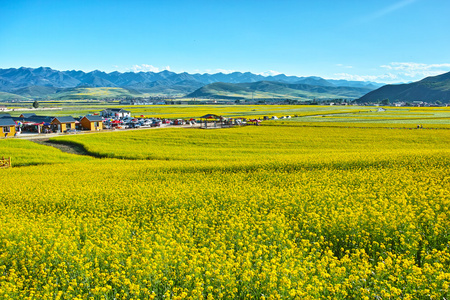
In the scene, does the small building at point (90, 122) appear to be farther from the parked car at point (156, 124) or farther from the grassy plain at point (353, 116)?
the grassy plain at point (353, 116)

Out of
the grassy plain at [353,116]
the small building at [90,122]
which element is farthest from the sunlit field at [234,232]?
the small building at [90,122]

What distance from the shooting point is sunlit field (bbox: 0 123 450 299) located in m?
8.24

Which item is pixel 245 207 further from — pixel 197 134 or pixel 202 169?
pixel 197 134

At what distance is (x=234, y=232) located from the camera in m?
11.3

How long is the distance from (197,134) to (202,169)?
116 feet

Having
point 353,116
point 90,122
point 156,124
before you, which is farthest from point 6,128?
point 353,116

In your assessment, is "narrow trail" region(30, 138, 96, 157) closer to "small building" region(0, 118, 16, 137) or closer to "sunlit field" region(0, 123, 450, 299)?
"small building" region(0, 118, 16, 137)

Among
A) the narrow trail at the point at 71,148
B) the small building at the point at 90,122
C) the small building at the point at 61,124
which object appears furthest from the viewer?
the small building at the point at 90,122

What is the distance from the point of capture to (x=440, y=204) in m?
14.2

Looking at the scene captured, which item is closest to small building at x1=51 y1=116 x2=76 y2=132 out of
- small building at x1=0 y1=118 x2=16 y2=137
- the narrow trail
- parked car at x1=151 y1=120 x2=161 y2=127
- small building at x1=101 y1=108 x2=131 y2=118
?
small building at x1=0 y1=118 x2=16 y2=137

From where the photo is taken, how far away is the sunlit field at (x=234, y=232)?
27.0 feet

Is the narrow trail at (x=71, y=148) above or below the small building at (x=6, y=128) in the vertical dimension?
below

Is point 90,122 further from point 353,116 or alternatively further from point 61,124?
point 353,116

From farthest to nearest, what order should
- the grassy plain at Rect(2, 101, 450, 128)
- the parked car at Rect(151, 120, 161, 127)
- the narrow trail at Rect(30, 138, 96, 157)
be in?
the parked car at Rect(151, 120, 161, 127) → the grassy plain at Rect(2, 101, 450, 128) → the narrow trail at Rect(30, 138, 96, 157)
